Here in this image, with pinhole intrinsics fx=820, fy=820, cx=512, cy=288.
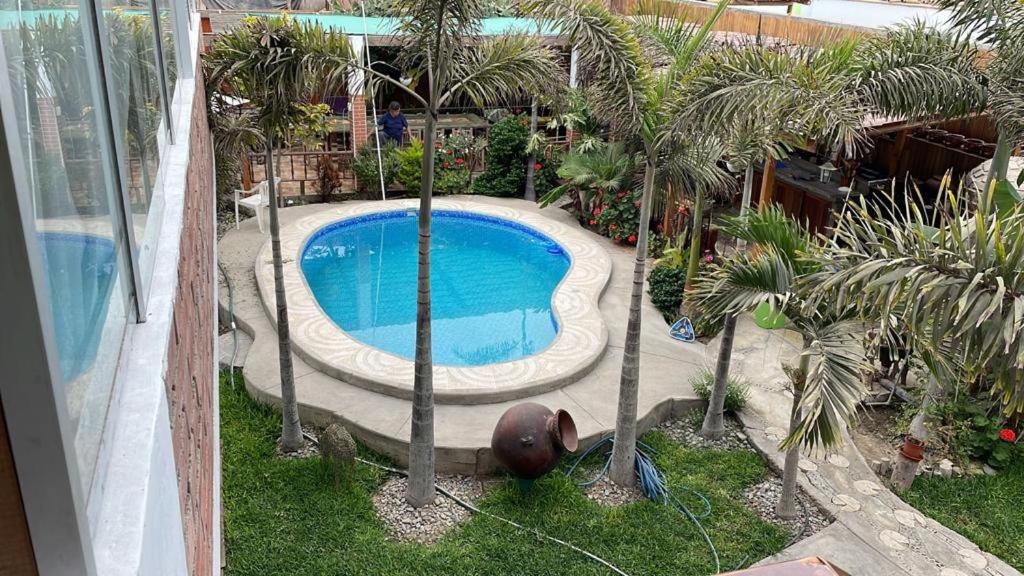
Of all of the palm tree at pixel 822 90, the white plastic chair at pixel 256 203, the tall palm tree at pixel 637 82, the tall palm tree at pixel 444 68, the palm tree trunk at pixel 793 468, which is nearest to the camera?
the tall palm tree at pixel 444 68

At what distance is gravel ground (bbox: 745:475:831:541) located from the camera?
759 centimetres

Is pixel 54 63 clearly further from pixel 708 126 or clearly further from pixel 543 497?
pixel 543 497

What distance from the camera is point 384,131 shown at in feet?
55.1

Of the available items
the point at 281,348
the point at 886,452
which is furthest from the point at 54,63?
the point at 886,452

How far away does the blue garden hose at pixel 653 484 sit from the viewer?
7672 millimetres

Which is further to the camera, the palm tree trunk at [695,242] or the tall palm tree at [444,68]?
the palm tree trunk at [695,242]

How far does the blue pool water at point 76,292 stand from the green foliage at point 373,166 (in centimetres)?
1479

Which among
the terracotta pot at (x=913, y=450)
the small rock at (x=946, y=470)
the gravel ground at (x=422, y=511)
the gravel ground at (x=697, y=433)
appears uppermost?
the terracotta pot at (x=913, y=450)

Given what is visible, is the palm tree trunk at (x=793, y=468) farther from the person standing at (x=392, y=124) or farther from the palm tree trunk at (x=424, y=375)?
the person standing at (x=392, y=124)

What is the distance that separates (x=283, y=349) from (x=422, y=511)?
210 centimetres

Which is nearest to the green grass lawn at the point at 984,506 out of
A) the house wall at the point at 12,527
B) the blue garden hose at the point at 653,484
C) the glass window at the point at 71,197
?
the blue garden hose at the point at 653,484

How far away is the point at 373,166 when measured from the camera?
53.1 ft

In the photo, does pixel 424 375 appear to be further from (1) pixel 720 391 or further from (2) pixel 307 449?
(1) pixel 720 391

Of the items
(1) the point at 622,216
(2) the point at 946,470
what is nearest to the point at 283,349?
(2) the point at 946,470
